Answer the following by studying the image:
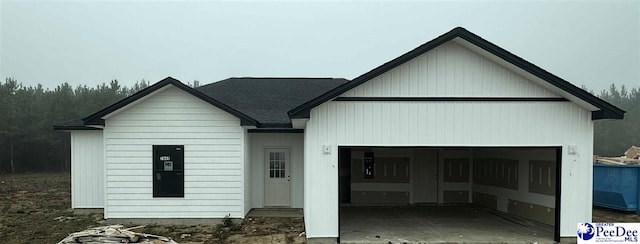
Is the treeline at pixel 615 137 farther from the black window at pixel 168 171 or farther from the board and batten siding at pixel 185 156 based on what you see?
the black window at pixel 168 171

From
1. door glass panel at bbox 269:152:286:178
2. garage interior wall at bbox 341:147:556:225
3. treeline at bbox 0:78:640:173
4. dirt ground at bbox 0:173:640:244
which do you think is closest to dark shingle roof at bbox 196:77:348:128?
door glass panel at bbox 269:152:286:178

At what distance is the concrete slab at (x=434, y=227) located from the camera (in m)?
8.27

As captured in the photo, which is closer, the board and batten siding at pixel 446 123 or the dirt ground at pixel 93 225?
the board and batten siding at pixel 446 123

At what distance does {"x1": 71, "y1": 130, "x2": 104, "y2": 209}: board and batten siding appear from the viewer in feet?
35.9

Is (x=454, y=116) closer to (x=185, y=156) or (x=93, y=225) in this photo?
(x=185, y=156)

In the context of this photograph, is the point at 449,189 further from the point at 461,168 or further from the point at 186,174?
the point at 186,174

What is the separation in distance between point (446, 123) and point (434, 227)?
282 centimetres

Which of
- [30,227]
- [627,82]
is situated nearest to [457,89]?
[30,227]

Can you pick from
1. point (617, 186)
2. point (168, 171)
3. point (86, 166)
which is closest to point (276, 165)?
point (168, 171)

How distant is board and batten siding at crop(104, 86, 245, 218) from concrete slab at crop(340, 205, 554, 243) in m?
3.10

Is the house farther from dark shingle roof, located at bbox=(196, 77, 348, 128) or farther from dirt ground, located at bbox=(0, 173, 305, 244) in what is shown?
dirt ground, located at bbox=(0, 173, 305, 244)

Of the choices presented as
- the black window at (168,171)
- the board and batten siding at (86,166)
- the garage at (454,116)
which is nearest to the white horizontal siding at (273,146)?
the black window at (168,171)

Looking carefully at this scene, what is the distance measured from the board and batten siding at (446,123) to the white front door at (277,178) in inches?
137

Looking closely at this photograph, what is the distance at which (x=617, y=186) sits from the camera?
11.4 meters
